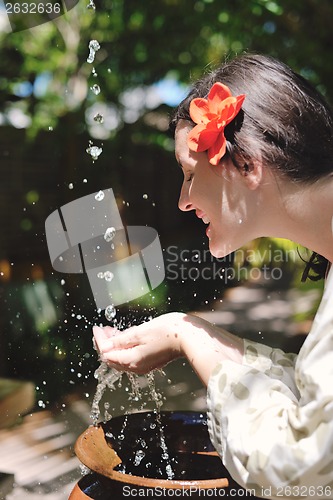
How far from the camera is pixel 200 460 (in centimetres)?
133

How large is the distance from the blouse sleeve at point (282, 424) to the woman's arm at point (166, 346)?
0.07 metres

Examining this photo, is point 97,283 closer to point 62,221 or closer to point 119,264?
point 119,264

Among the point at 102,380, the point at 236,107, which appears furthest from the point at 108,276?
the point at 236,107

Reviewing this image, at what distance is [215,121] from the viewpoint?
102 centimetres

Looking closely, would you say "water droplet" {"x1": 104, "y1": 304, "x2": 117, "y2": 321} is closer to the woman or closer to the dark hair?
the woman

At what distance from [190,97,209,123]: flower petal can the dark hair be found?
51mm

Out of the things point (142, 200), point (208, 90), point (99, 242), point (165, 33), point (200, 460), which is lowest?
point (142, 200)

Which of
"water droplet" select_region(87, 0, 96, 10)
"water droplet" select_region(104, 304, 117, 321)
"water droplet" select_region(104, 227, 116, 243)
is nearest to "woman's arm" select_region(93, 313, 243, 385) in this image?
"water droplet" select_region(104, 304, 117, 321)

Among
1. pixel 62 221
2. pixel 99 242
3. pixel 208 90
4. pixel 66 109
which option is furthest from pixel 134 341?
pixel 66 109

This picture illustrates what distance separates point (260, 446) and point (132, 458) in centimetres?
52

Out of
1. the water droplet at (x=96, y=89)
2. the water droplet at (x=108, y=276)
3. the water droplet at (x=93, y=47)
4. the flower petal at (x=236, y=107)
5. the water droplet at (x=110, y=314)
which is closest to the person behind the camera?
the flower petal at (x=236, y=107)

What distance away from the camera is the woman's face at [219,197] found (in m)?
1.04

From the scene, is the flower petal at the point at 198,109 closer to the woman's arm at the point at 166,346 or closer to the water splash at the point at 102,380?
the woman's arm at the point at 166,346

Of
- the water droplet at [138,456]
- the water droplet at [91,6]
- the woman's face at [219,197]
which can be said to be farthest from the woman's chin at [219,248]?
the water droplet at [91,6]
